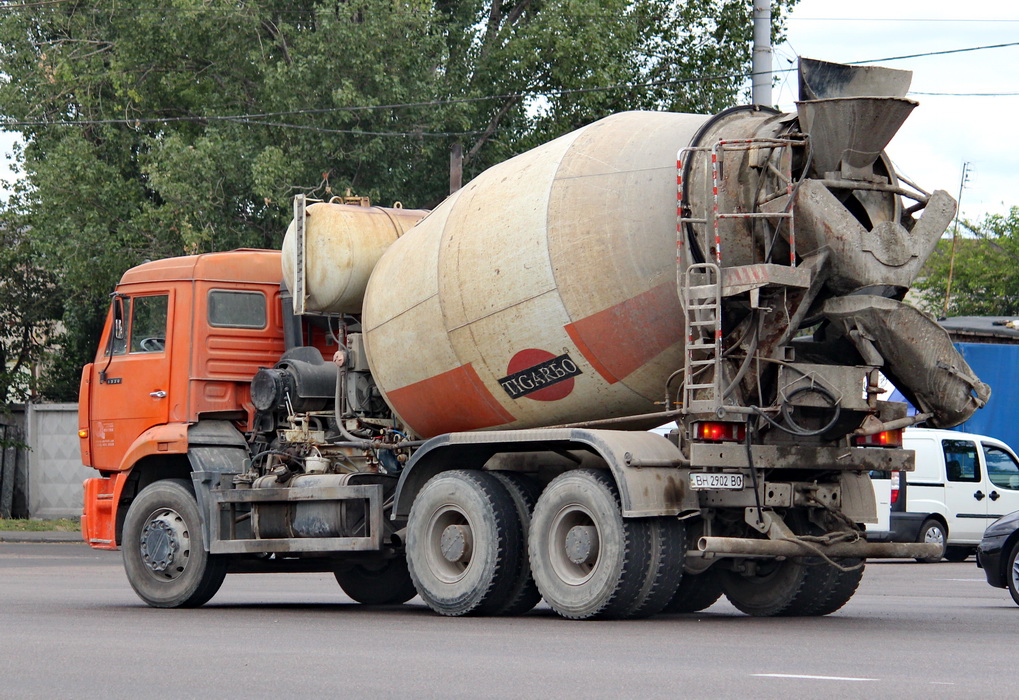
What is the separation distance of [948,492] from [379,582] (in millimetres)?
10556

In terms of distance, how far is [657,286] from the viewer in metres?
10.9

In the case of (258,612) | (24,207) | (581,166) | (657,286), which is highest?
(24,207)

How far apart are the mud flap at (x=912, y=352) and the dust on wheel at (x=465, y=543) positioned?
271 cm

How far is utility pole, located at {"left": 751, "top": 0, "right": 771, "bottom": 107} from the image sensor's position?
1788 cm

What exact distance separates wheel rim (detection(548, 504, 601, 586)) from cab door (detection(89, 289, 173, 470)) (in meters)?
4.49

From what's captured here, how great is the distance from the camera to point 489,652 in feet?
29.6

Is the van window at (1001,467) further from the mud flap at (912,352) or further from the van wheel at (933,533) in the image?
the mud flap at (912,352)

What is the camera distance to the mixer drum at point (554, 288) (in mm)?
11008

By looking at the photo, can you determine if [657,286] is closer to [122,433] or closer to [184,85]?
[122,433]

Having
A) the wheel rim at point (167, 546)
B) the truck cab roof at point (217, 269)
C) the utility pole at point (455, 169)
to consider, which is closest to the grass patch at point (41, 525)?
the utility pole at point (455, 169)

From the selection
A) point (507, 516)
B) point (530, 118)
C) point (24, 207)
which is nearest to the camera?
point (507, 516)

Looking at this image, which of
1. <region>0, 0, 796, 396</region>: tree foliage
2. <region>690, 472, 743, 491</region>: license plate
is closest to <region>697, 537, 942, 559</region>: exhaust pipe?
<region>690, 472, 743, 491</region>: license plate

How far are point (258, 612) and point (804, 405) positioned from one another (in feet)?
16.2

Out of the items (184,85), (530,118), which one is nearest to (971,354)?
(530,118)
